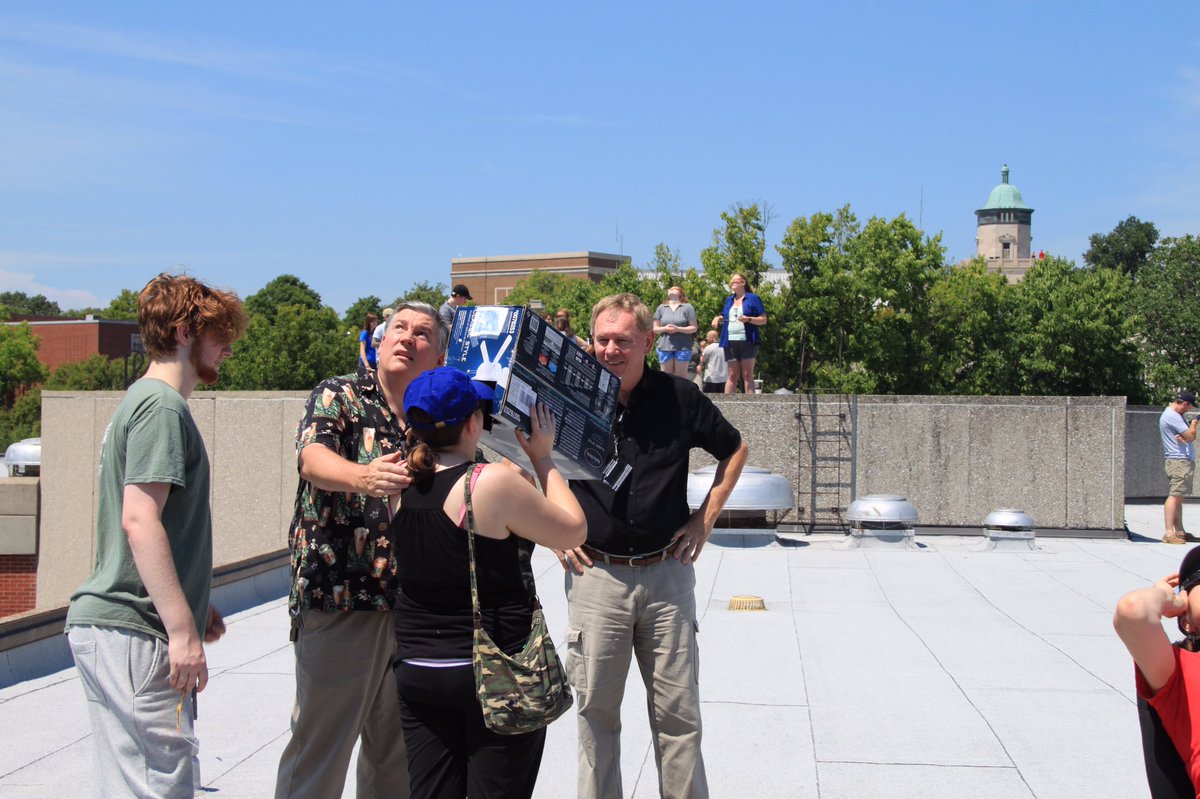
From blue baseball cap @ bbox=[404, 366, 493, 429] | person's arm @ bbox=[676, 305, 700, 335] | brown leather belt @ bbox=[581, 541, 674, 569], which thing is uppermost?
person's arm @ bbox=[676, 305, 700, 335]

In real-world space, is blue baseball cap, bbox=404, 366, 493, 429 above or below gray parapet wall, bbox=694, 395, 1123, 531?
above

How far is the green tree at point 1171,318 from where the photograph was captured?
167 feet

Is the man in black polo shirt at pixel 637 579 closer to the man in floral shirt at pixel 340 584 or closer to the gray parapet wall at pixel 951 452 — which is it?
the man in floral shirt at pixel 340 584

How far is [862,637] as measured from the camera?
8.05m

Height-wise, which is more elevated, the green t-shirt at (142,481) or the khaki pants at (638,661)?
the green t-shirt at (142,481)

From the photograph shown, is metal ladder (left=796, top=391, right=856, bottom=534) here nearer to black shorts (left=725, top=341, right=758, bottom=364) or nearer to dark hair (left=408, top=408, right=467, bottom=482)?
black shorts (left=725, top=341, right=758, bottom=364)

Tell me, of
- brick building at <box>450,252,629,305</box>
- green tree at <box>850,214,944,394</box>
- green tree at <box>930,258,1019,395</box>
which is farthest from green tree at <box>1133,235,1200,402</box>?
brick building at <box>450,252,629,305</box>

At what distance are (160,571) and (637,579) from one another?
189 centimetres

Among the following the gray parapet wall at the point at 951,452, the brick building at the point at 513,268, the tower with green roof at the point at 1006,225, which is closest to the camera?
the gray parapet wall at the point at 951,452

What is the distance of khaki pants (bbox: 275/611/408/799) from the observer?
3.91m

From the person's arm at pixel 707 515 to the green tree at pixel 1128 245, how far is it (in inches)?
4895

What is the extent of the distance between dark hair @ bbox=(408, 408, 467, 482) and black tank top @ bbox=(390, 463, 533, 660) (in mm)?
41

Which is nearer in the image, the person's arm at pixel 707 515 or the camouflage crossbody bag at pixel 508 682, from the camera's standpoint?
the camouflage crossbody bag at pixel 508 682

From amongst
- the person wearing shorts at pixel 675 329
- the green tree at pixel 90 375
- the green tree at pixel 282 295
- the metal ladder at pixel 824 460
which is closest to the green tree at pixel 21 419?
the green tree at pixel 90 375
